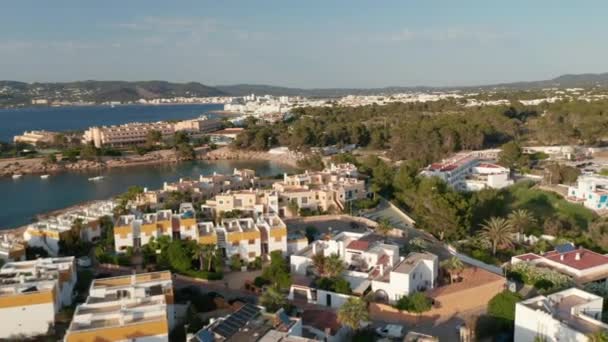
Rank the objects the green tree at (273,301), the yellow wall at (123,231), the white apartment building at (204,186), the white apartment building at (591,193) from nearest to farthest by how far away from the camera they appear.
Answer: the green tree at (273,301) < the yellow wall at (123,231) < the white apartment building at (204,186) < the white apartment building at (591,193)

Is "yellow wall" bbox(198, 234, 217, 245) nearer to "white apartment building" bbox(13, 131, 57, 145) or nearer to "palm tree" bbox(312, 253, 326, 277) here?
"palm tree" bbox(312, 253, 326, 277)

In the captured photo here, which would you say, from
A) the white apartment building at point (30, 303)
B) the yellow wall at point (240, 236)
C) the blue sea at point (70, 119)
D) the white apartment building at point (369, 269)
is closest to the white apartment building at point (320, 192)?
the yellow wall at point (240, 236)

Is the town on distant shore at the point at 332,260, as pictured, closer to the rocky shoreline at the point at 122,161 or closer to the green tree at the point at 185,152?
the rocky shoreline at the point at 122,161

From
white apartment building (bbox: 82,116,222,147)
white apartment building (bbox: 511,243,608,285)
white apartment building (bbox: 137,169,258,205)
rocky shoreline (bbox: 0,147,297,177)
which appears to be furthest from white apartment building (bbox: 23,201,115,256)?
white apartment building (bbox: 82,116,222,147)

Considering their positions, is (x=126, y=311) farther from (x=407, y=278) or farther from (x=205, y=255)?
(x=407, y=278)

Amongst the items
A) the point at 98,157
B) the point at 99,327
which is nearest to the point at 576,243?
the point at 99,327

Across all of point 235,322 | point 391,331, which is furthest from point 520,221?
→ point 235,322
